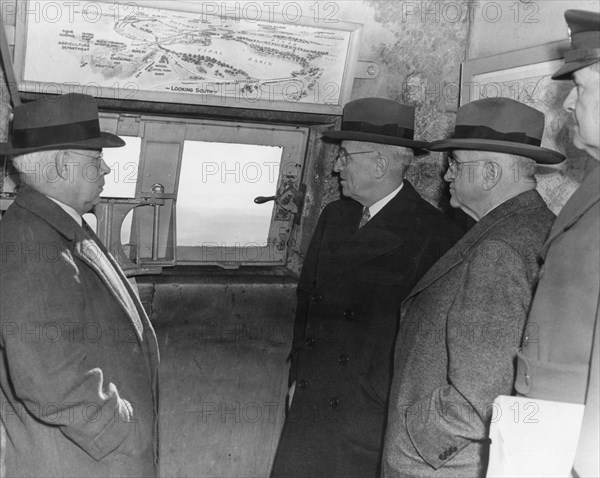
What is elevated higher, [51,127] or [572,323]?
[51,127]

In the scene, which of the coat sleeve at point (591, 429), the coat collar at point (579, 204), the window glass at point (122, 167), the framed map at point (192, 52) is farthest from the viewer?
the window glass at point (122, 167)

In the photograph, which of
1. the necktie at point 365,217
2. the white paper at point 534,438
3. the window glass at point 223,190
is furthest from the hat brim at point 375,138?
the white paper at point 534,438

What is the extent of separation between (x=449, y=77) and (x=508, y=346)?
1843mm

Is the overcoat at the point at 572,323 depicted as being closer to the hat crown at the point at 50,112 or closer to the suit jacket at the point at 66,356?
the suit jacket at the point at 66,356

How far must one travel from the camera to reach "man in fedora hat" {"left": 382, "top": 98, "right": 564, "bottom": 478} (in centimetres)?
213

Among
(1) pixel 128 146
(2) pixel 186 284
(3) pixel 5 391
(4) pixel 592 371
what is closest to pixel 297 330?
(2) pixel 186 284

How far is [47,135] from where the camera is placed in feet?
8.13

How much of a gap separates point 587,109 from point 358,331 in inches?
58.4

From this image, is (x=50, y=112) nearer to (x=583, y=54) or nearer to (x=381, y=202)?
(x=381, y=202)

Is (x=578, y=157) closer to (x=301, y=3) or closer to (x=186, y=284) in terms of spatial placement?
(x=301, y=3)

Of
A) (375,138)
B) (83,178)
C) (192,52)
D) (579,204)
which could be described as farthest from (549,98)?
(83,178)

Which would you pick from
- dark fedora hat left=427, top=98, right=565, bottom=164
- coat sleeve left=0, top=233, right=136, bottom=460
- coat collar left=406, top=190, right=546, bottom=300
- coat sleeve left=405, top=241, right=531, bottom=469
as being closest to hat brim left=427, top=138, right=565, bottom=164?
dark fedora hat left=427, top=98, right=565, bottom=164

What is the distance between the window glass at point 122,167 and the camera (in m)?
3.51

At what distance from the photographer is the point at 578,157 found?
290 centimetres
